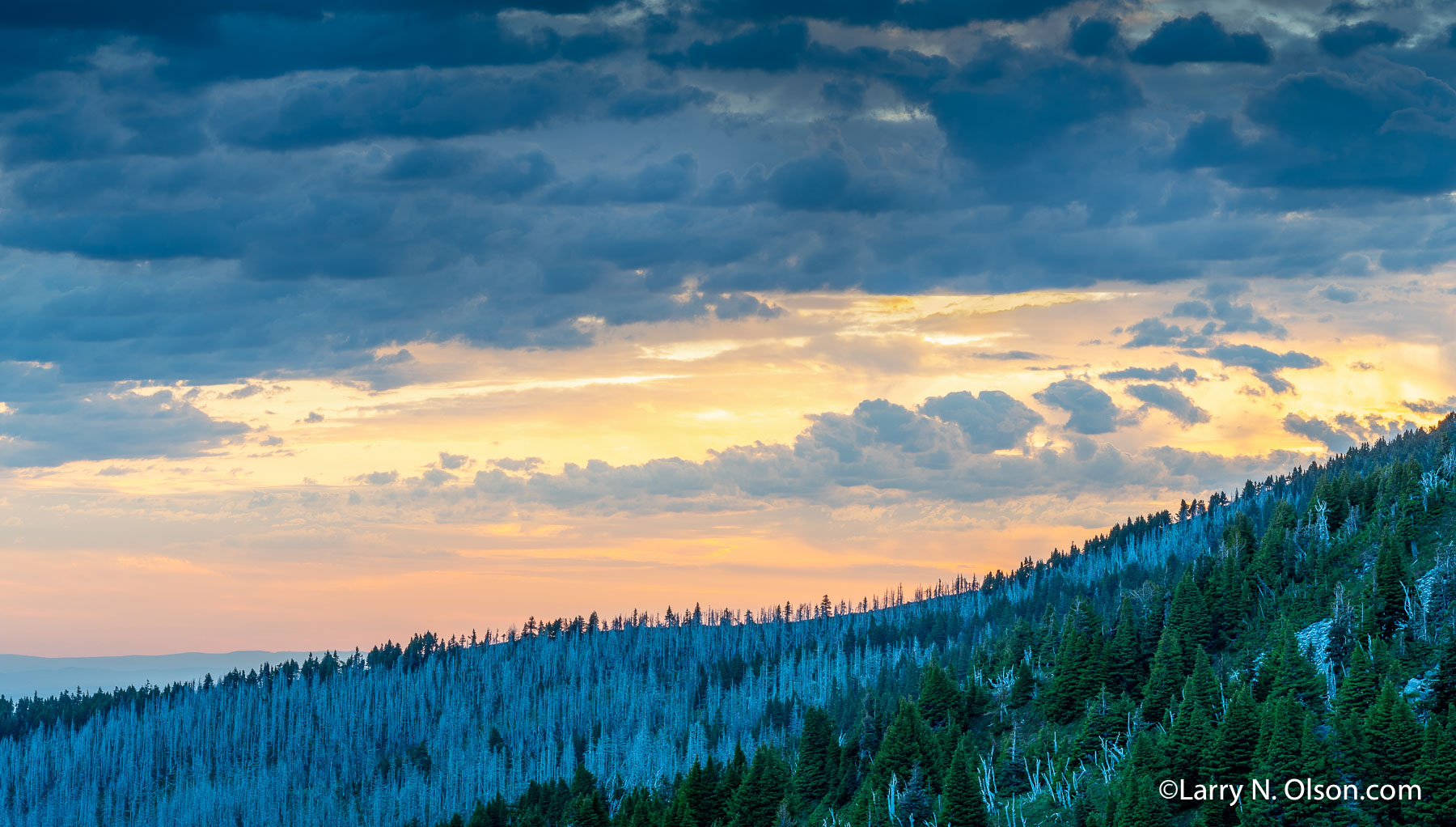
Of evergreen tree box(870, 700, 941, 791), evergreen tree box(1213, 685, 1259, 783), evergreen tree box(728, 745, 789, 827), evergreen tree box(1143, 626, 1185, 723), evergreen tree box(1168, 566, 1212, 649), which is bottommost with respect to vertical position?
evergreen tree box(728, 745, 789, 827)

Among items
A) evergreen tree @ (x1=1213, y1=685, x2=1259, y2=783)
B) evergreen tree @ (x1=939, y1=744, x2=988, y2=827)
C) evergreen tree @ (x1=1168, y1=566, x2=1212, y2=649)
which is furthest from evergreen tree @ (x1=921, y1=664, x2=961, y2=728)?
evergreen tree @ (x1=1213, y1=685, x2=1259, y2=783)

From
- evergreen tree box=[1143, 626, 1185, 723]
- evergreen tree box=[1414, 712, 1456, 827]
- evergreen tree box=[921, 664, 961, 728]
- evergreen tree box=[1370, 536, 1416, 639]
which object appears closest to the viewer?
evergreen tree box=[1414, 712, 1456, 827]

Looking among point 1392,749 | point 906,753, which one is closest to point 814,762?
point 906,753

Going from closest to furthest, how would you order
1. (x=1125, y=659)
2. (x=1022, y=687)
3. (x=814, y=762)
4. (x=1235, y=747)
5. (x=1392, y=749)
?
(x=1392, y=749) → (x=1235, y=747) → (x=1125, y=659) → (x=814, y=762) → (x=1022, y=687)

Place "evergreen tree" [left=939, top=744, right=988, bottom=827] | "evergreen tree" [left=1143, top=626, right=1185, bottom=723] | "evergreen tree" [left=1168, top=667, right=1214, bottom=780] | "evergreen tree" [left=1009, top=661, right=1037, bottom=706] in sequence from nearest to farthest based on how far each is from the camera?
"evergreen tree" [left=1168, top=667, right=1214, bottom=780] < "evergreen tree" [left=939, top=744, right=988, bottom=827] < "evergreen tree" [left=1143, top=626, right=1185, bottom=723] < "evergreen tree" [left=1009, top=661, right=1037, bottom=706]

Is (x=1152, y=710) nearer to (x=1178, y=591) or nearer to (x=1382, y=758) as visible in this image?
(x=1178, y=591)

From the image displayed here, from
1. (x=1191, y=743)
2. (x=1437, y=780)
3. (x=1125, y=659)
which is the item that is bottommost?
(x=1437, y=780)

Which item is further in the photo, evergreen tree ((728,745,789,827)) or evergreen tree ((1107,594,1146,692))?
evergreen tree ((1107,594,1146,692))

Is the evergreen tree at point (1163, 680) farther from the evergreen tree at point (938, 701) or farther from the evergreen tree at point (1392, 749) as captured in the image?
the evergreen tree at point (1392, 749)

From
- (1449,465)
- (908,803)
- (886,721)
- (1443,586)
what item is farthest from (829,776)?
(1449,465)

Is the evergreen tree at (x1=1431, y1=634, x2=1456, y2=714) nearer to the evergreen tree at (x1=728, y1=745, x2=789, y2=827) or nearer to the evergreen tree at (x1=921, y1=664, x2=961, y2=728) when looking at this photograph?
the evergreen tree at (x1=921, y1=664, x2=961, y2=728)

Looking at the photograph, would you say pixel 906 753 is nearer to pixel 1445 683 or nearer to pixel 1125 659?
pixel 1125 659

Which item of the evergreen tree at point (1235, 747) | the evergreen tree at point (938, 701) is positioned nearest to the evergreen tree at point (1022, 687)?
the evergreen tree at point (938, 701)

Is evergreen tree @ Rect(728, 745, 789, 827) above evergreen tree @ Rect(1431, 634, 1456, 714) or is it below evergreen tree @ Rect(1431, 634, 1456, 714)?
below
